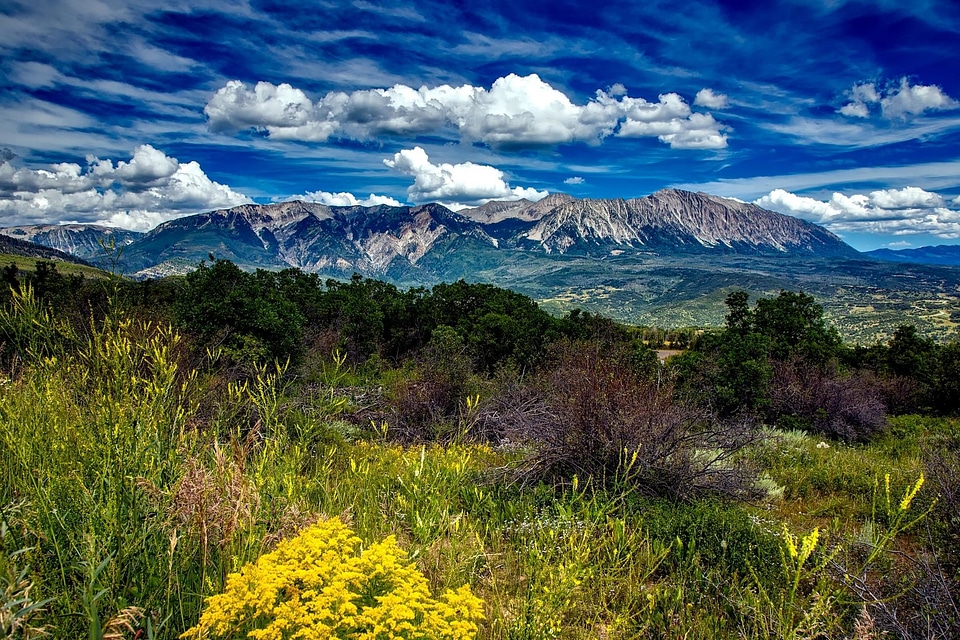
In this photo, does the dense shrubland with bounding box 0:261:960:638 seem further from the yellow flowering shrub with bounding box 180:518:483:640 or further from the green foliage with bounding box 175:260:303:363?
the green foliage with bounding box 175:260:303:363

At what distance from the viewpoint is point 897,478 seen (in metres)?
7.68

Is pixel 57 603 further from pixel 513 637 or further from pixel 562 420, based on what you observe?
pixel 562 420

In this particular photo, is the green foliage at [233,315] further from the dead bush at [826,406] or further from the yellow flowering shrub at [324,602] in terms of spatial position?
the dead bush at [826,406]

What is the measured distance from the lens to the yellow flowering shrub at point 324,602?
2039mm

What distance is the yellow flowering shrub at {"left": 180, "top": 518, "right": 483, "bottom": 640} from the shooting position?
2039mm

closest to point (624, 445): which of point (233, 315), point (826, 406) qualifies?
point (826, 406)

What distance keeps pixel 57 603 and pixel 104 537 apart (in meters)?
0.34

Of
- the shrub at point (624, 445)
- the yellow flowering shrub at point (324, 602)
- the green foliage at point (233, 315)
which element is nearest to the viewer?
the yellow flowering shrub at point (324, 602)

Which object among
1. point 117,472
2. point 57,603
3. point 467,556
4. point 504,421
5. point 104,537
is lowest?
point 504,421

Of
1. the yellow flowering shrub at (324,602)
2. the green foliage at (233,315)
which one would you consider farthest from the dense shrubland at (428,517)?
the green foliage at (233,315)

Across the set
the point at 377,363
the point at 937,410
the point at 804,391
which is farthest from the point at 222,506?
the point at 937,410

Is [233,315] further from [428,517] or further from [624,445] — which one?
[428,517]

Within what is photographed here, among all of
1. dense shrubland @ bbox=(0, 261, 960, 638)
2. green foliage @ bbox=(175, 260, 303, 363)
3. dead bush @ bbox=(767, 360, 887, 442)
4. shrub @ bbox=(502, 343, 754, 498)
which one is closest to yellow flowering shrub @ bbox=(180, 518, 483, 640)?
dense shrubland @ bbox=(0, 261, 960, 638)

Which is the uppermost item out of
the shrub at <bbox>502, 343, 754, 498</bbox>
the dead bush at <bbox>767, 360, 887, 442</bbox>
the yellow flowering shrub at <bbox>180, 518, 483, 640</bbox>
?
the yellow flowering shrub at <bbox>180, 518, 483, 640</bbox>
